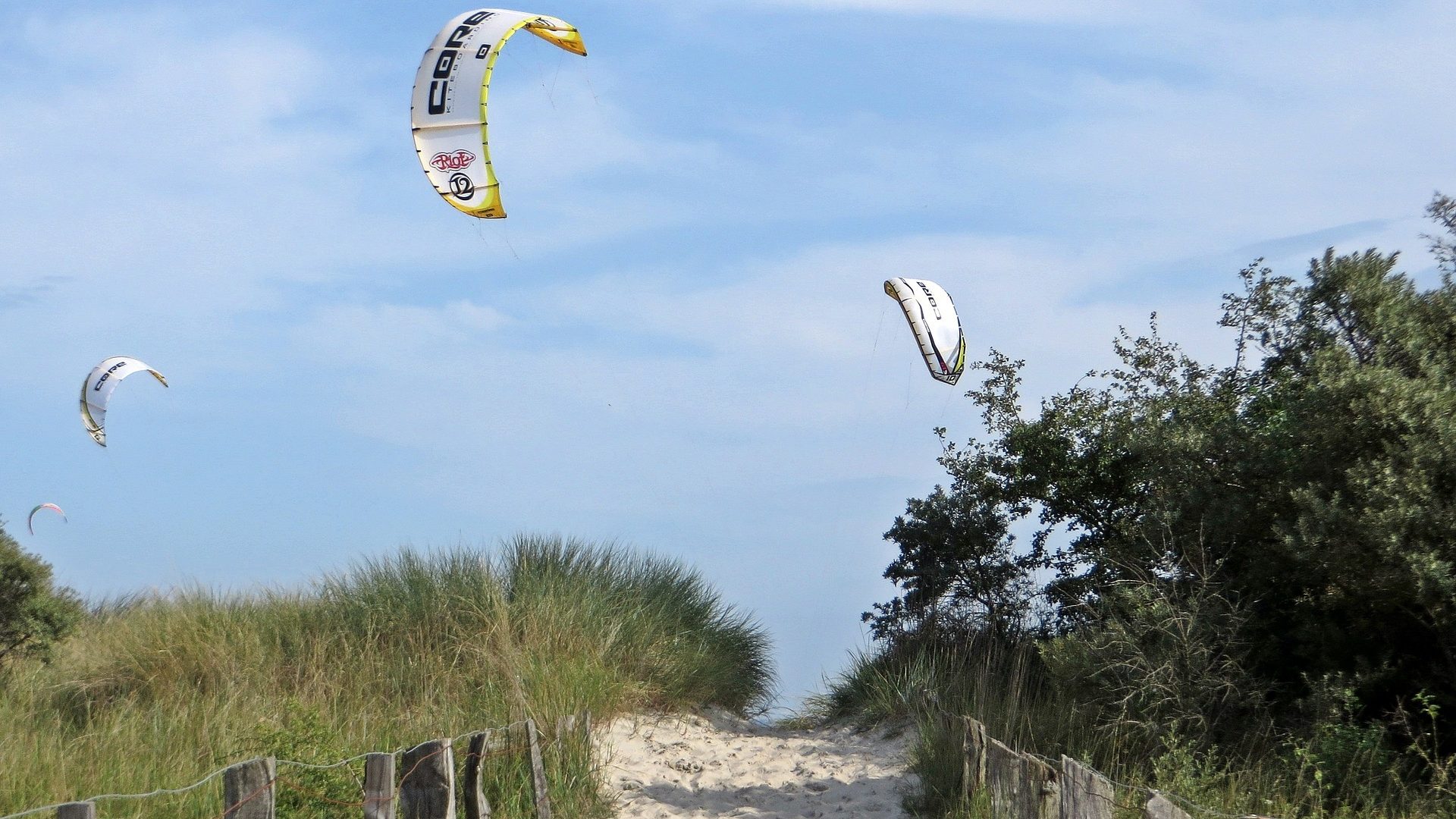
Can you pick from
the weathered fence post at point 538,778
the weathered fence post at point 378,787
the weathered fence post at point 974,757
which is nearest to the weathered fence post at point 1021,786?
the weathered fence post at point 974,757

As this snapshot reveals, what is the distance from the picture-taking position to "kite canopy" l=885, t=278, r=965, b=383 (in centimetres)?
1177

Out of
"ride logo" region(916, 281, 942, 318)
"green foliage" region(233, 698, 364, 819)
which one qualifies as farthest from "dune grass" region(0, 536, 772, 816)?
"ride logo" region(916, 281, 942, 318)

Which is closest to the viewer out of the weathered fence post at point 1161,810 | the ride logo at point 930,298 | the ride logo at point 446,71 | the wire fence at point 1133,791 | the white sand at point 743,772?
the weathered fence post at point 1161,810

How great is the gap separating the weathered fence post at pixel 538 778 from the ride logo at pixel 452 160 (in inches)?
157

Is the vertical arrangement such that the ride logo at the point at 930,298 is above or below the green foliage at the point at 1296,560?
above

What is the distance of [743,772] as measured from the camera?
9430 mm

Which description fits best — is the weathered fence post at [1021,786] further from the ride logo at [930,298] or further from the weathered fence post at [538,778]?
the ride logo at [930,298]

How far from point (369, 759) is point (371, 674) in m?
4.53

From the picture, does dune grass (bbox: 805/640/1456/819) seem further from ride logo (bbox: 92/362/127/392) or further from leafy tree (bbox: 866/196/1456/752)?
ride logo (bbox: 92/362/127/392)

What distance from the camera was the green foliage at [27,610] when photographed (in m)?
12.3

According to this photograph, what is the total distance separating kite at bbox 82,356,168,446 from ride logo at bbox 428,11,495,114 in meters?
9.29

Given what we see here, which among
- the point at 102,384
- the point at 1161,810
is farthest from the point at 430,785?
the point at 102,384

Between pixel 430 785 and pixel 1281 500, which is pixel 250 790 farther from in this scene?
pixel 1281 500

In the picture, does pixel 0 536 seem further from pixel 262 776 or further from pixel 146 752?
pixel 262 776
